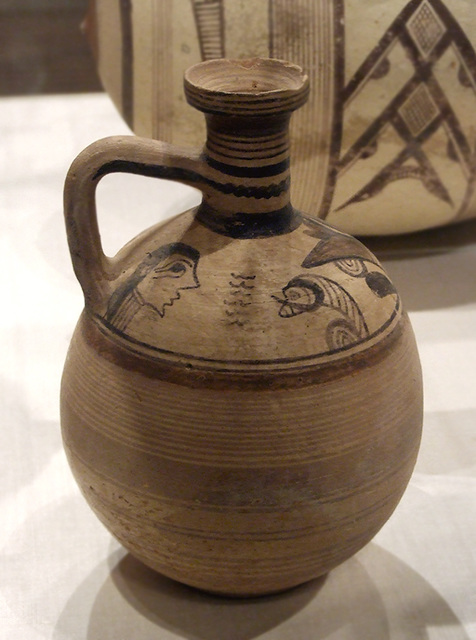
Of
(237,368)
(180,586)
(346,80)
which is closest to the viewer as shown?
(237,368)

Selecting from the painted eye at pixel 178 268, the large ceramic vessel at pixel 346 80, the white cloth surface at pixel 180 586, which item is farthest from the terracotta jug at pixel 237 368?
the large ceramic vessel at pixel 346 80

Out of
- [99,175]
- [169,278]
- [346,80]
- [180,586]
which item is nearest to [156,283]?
[169,278]

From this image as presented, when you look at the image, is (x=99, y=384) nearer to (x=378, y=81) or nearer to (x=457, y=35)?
(x=378, y=81)


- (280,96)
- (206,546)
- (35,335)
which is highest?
(280,96)

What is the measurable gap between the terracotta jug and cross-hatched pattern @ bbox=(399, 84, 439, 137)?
2.48ft

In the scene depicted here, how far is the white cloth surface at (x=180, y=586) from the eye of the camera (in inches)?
46.9

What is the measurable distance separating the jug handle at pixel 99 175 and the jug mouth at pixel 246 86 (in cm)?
7

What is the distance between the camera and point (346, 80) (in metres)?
1.73

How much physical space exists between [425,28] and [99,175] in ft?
2.99

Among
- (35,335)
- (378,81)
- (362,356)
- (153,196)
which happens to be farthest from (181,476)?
(153,196)

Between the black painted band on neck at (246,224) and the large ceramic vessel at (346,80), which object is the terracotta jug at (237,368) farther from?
the large ceramic vessel at (346,80)

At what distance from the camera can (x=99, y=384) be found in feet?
3.43

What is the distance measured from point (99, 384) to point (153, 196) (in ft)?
4.30

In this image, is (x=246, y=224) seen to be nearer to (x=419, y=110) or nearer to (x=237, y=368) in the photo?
(x=237, y=368)
